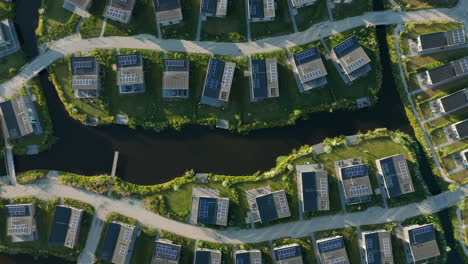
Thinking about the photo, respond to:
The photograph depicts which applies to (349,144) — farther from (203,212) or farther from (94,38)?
(94,38)

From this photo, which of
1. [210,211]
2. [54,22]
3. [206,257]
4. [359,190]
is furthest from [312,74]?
[54,22]

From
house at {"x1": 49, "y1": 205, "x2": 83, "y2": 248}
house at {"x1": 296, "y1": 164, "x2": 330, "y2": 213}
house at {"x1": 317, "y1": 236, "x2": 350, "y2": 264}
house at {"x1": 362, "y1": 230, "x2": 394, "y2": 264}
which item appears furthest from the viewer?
house at {"x1": 49, "y1": 205, "x2": 83, "y2": 248}

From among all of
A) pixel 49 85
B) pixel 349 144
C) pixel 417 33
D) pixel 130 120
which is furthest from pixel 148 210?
pixel 417 33

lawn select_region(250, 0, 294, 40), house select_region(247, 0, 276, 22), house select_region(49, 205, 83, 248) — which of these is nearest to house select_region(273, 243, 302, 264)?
house select_region(49, 205, 83, 248)

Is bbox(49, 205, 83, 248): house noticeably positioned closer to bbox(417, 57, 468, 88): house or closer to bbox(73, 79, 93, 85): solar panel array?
bbox(73, 79, 93, 85): solar panel array

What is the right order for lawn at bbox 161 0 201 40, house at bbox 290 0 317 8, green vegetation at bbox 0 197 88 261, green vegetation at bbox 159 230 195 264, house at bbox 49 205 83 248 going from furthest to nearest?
lawn at bbox 161 0 201 40, green vegetation at bbox 0 197 88 261, green vegetation at bbox 159 230 195 264, house at bbox 290 0 317 8, house at bbox 49 205 83 248

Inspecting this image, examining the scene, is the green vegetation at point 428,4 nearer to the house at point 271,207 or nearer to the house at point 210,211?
the house at point 271,207

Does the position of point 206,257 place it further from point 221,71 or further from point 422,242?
point 422,242
